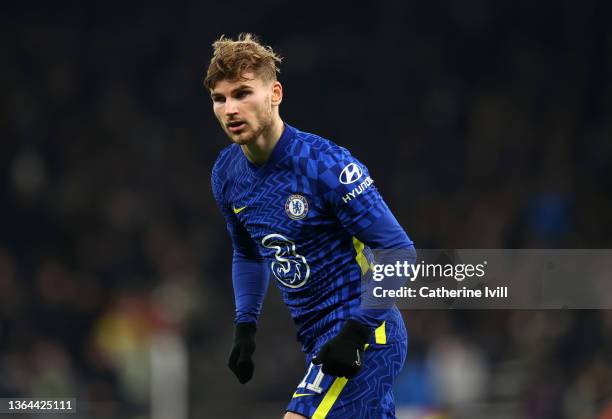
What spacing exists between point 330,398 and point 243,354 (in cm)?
63

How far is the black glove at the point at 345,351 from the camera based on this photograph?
160 inches

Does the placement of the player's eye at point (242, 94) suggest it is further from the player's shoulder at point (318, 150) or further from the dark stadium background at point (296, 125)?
the dark stadium background at point (296, 125)

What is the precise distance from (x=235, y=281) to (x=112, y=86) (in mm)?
7550

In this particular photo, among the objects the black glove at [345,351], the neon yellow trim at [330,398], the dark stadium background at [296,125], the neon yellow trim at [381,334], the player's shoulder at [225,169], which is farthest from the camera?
the dark stadium background at [296,125]

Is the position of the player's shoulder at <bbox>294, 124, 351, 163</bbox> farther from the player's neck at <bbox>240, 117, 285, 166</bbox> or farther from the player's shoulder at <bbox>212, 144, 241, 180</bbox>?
the player's shoulder at <bbox>212, 144, 241, 180</bbox>

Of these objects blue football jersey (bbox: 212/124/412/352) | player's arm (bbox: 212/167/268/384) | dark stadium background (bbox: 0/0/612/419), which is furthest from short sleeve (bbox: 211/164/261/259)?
dark stadium background (bbox: 0/0/612/419)

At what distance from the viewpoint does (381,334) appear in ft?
14.3

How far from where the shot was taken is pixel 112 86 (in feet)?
39.8

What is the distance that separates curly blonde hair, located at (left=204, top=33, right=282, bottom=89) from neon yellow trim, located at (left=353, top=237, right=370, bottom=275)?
0.67 meters

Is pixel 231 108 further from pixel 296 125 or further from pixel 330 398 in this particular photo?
pixel 296 125

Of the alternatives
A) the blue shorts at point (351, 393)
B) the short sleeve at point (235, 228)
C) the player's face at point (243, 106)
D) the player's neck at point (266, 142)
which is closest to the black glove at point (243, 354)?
the short sleeve at point (235, 228)

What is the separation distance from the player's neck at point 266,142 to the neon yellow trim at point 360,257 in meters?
0.44

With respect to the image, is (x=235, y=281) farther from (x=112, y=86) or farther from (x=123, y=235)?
(x=112, y=86)

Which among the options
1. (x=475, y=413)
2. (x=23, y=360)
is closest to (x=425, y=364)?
(x=475, y=413)
